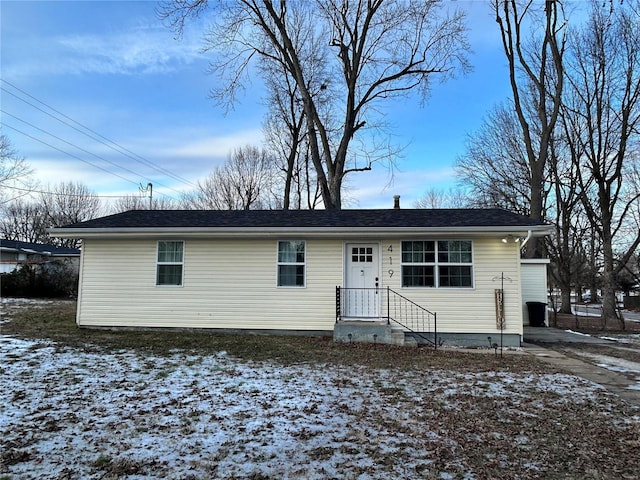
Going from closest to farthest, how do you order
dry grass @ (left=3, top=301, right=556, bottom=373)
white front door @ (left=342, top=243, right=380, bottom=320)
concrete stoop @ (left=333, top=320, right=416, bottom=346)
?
dry grass @ (left=3, top=301, right=556, bottom=373)
concrete stoop @ (left=333, top=320, right=416, bottom=346)
white front door @ (left=342, top=243, right=380, bottom=320)

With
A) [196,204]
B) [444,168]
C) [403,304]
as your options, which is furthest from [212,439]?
[196,204]

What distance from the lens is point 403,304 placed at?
10.2 m

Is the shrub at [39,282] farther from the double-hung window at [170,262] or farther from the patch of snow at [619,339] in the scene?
the patch of snow at [619,339]

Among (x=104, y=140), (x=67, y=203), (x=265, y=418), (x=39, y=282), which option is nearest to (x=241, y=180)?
(x=104, y=140)

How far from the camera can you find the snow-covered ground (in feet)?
11.0

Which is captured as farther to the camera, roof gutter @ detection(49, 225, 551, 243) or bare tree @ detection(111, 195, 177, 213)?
bare tree @ detection(111, 195, 177, 213)

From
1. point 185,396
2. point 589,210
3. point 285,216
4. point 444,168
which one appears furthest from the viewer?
point 444,168

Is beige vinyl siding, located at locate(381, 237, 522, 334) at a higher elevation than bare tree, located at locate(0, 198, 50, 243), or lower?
lower

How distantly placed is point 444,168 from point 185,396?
2493 cm

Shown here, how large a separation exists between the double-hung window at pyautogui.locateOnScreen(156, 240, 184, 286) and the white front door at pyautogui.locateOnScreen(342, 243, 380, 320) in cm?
436

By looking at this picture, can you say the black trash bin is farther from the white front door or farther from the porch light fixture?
the white front door

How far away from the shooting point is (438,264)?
10039 millimetres

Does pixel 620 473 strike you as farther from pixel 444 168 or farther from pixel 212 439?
pixel 444 168

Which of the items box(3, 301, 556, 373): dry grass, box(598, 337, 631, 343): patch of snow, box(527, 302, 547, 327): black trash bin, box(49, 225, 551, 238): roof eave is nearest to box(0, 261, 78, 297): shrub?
box(3, 301, 556, 373): dry grass
